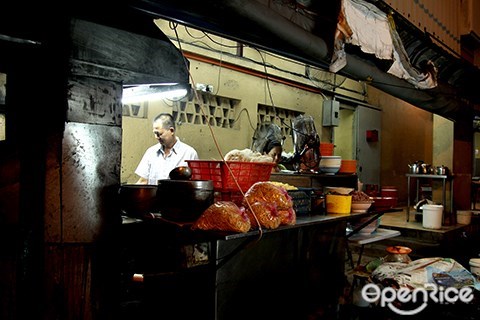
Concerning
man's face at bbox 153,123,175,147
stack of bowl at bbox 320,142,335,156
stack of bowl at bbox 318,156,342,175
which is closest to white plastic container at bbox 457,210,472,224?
stack of bowl at bbox 320,142,335,156

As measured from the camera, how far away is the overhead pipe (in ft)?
10.6

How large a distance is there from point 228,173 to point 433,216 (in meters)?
Result: 7.33

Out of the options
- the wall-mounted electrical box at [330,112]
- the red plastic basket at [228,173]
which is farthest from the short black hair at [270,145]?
the wall-mounted electrical box at [330,112]

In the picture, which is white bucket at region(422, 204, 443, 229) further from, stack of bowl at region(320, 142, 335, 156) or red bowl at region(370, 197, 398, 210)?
stack of bowl at region(320, 142, 335, 156)

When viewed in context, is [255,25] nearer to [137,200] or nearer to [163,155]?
[137,200]

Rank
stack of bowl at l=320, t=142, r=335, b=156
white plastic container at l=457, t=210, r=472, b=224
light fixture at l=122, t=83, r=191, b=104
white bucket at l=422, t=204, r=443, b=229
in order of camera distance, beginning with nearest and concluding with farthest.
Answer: light fixture at l=122, t=83, r=191, b=104
stack of bowl at l=320, t=142, r=335, b=156
white bucket at l=422, t=204, r=443, b=229
white plastic container at l=457, t=210, r=472, b=224

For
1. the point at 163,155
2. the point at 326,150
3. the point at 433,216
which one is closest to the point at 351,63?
the point at 326,150

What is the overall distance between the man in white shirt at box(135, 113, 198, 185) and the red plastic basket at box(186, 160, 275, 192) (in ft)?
10.1

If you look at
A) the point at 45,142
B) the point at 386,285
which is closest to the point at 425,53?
the point at 386,285

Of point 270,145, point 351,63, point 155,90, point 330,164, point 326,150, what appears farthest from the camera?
point 270,145

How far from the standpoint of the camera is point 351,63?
500 centimetres

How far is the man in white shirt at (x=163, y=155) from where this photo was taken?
657cm

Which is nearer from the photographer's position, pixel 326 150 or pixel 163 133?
pixel 326 150

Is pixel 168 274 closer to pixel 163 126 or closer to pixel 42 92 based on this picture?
pixel 42 92
